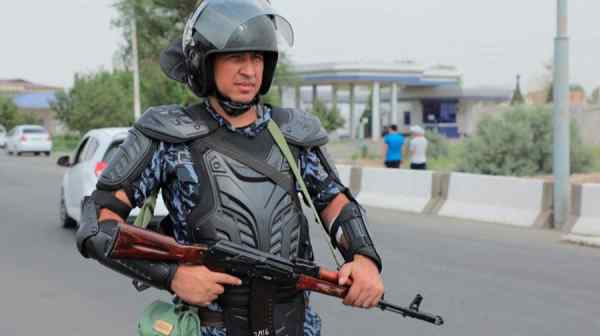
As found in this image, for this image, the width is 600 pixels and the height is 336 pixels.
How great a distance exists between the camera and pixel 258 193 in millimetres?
2176

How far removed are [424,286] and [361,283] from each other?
4.68m

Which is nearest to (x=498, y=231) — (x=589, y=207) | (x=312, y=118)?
(x=589, y=207)

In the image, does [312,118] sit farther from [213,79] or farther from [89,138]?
[89,138]

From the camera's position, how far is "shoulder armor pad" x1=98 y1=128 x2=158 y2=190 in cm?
218

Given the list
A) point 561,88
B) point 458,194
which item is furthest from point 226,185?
point 458,194

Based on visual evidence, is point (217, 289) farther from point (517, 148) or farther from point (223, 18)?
point (517, 148)

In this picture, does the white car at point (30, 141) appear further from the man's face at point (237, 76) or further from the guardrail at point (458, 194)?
the man's face at point (237, 76)

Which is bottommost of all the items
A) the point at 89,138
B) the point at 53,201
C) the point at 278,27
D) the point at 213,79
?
the point at 53,201

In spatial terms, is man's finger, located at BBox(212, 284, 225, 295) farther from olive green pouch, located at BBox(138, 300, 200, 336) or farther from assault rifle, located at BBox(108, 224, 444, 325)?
olive green pouch, located at BBox(138, 300, 200, 336)

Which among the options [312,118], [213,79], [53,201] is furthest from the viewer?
[53,201]

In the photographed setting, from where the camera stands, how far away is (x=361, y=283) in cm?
219

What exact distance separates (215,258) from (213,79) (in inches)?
21.1

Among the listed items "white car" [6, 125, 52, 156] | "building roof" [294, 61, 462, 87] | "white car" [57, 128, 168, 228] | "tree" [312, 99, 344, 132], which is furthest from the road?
"building roof" [294, 61, 462, 87]

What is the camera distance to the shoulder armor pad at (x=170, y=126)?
7.13 feet
